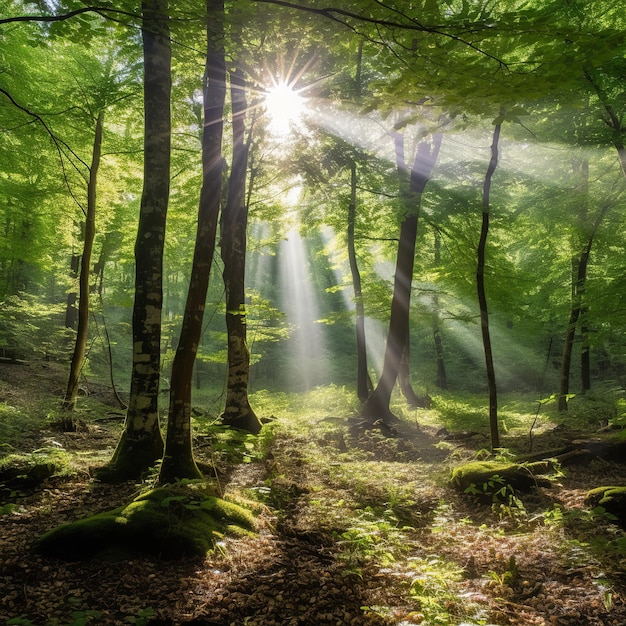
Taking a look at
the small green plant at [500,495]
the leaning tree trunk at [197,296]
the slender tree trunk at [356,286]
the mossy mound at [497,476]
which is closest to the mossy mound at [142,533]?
the leaning tree trunk at [197,296]

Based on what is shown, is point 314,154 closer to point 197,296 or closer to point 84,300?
point 84,300

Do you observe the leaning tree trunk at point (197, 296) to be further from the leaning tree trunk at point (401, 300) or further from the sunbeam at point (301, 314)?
the sunbeam at point (301, 314)

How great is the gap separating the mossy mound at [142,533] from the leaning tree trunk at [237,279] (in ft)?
15.6

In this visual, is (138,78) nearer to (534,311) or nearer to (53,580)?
(53,580)

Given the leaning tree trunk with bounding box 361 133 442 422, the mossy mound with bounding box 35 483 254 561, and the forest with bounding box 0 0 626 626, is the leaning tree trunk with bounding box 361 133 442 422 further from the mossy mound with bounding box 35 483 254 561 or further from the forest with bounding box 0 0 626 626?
the mossy mound with bounding box 35 483 254 561

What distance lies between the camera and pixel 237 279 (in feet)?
32.8

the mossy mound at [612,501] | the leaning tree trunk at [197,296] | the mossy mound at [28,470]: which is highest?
the leaning tree trunk at [197,296]

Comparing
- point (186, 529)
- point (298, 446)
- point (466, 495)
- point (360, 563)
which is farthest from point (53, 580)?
Result: point (298, 446)

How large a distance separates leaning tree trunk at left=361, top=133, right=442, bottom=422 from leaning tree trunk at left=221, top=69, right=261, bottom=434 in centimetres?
451

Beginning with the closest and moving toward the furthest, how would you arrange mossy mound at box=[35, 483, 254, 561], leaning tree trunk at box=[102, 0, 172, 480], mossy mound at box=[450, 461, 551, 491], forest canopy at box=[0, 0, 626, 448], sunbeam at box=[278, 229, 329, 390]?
1. mossy mound at box=[35, 483, 254, 561]
2. forest canopy at box=[0, 0, 626, 448]
3. leaning tree trunk at box=[102, 0, 172, 480]
4. mossy mound at box=[450, 461, 551, 491]
5. sunbeam at box=[278, 229, 329, 390]

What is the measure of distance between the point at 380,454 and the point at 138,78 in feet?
34.4

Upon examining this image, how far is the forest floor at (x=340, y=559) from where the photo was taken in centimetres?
290

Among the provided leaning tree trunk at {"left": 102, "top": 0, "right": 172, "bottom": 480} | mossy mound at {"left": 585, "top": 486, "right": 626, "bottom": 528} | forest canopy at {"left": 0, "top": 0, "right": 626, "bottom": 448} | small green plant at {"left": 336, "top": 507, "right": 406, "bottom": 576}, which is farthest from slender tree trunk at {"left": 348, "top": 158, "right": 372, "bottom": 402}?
small green plant at {"left": 336, "top": 507, "right": 406, "bottom": 576}

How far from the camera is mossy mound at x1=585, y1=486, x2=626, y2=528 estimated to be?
467 centimetres
